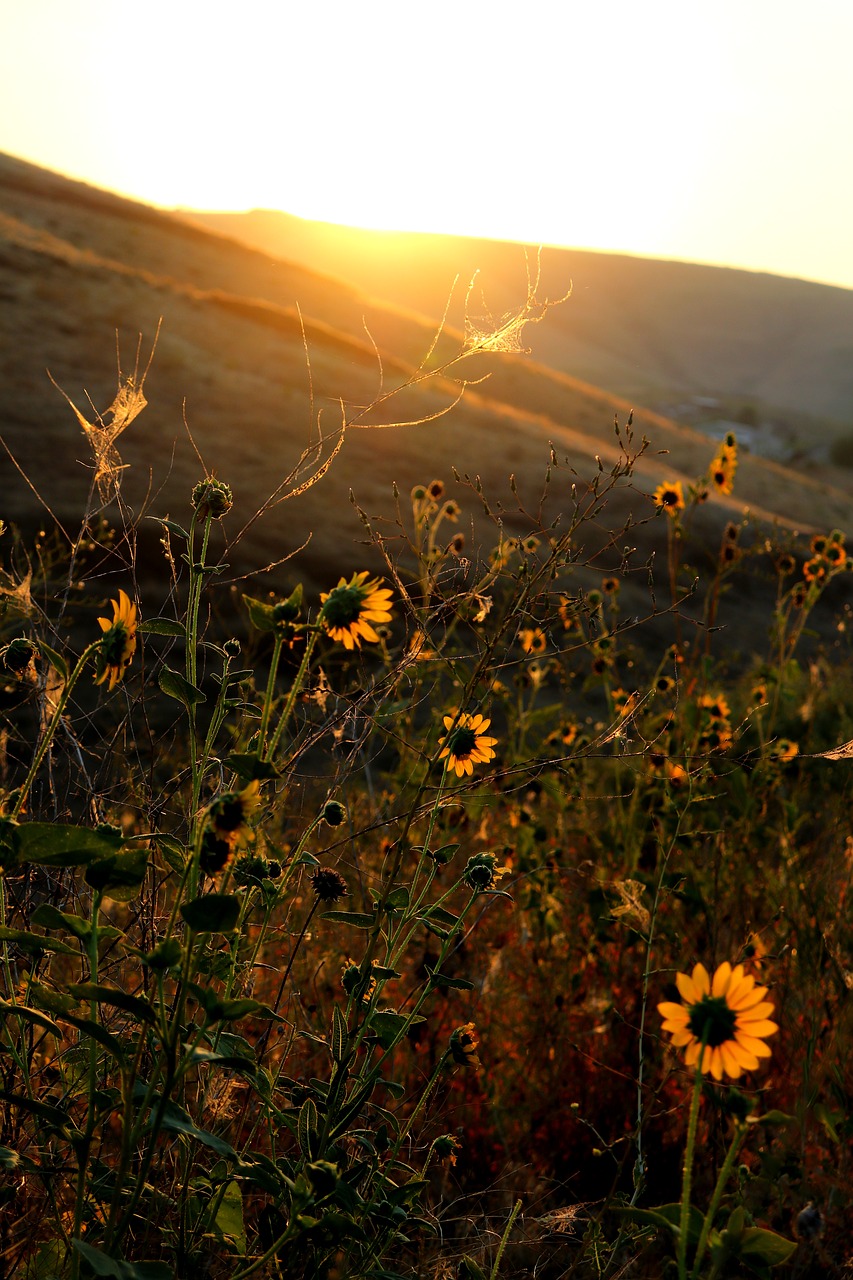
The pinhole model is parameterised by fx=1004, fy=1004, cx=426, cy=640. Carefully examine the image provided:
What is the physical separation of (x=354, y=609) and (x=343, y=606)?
2 cm

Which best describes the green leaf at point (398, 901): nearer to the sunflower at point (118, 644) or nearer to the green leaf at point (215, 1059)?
the green leaf at point (215, 1059)

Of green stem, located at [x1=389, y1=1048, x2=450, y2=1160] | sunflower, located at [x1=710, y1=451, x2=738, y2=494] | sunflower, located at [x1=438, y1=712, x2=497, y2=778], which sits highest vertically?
sunflower, located at [x1=710, y1=451, x2=738, y2=494]

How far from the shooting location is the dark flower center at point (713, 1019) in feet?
3.16

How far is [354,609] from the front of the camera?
1.08 metres

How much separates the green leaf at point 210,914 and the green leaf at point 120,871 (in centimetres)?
10

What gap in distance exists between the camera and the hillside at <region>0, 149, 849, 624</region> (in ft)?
32.0

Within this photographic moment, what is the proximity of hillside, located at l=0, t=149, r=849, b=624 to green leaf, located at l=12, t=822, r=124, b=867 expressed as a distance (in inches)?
99.4

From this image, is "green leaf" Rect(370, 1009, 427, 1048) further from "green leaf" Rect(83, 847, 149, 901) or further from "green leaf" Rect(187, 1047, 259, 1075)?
"green leaf" Rect(83, 847, 149, 901)

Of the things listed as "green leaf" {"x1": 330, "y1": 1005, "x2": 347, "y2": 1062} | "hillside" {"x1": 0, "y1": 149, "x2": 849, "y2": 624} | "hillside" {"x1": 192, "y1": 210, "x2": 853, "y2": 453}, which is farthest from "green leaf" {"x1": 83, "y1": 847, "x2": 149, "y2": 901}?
"hillside" {"x1": 192, "y1": 210, "x2": 853, "y2": 453}

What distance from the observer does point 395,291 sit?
75312 mm

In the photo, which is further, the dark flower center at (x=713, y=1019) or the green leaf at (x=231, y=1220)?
the green leaf at (x=231, y=1220)

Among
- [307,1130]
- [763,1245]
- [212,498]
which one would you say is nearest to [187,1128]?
[307,1130]

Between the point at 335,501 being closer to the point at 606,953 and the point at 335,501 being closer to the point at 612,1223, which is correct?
the point at 606,953

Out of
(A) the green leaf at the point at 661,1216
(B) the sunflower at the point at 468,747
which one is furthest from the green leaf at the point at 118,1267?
(B) the sunflower at the point at 468,747
